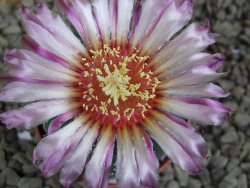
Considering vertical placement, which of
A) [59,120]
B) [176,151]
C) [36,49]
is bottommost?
[176,151]

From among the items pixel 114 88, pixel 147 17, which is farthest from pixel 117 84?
pixel 147 17

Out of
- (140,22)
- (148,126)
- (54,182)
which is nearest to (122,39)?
(140,22)

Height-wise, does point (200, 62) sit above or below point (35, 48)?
below

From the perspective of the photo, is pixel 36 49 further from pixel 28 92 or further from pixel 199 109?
pixel 199 109

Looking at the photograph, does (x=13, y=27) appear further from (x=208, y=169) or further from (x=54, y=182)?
(x=208, y=169)

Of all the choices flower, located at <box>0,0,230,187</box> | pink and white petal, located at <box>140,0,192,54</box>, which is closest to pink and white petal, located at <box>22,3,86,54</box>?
flower, located at <box>0,0,230,187</box>

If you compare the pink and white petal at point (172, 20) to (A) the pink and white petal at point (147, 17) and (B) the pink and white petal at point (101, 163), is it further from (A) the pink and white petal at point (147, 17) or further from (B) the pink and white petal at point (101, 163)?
(B) the pink and white petal at point (101, 163)

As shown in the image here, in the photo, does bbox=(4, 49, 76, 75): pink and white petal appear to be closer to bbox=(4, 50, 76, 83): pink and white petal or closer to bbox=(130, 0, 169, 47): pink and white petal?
bbox=(4, 50, 76, 83): pink and white petal
